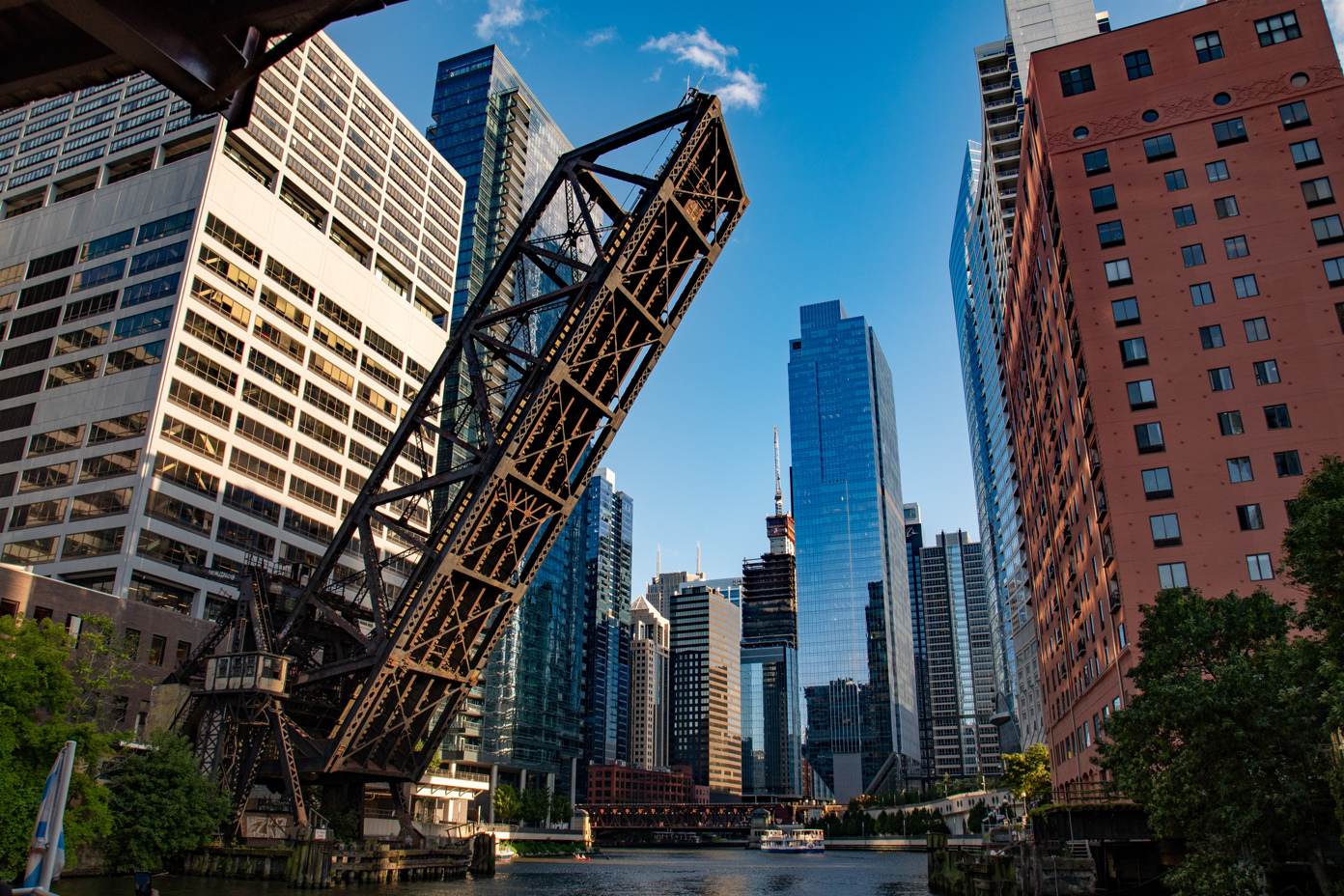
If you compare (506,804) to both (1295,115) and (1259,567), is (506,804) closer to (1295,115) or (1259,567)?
(1259,567)

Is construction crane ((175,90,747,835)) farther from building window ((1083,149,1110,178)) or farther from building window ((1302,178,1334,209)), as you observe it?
building window ((1302,178,1334,209))

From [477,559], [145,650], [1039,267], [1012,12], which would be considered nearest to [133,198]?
[145,650]

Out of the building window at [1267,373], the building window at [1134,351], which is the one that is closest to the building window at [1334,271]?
the building window at [1267,373]

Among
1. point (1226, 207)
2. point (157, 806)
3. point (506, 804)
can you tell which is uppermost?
point (1226, 207)

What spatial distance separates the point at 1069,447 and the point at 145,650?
47.3 m

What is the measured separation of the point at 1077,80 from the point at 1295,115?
9.42 metres

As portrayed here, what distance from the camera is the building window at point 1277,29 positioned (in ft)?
135

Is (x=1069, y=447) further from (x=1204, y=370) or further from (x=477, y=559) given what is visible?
(x=477, y=559)

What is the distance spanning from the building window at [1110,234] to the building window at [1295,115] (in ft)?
25.3

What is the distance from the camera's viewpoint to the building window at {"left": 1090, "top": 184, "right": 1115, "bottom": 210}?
41.7m

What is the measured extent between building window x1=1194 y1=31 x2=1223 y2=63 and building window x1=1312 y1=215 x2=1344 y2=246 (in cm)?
949

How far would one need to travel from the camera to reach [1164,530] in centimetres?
3641

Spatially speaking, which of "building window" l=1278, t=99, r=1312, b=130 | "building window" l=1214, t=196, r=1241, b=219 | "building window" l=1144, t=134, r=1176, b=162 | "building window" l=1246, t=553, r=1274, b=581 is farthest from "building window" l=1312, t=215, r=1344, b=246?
"building window" l=1246, t=553, r=1274, b=581

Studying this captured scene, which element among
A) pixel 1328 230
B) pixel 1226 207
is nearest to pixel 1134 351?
pixel 1226 207
